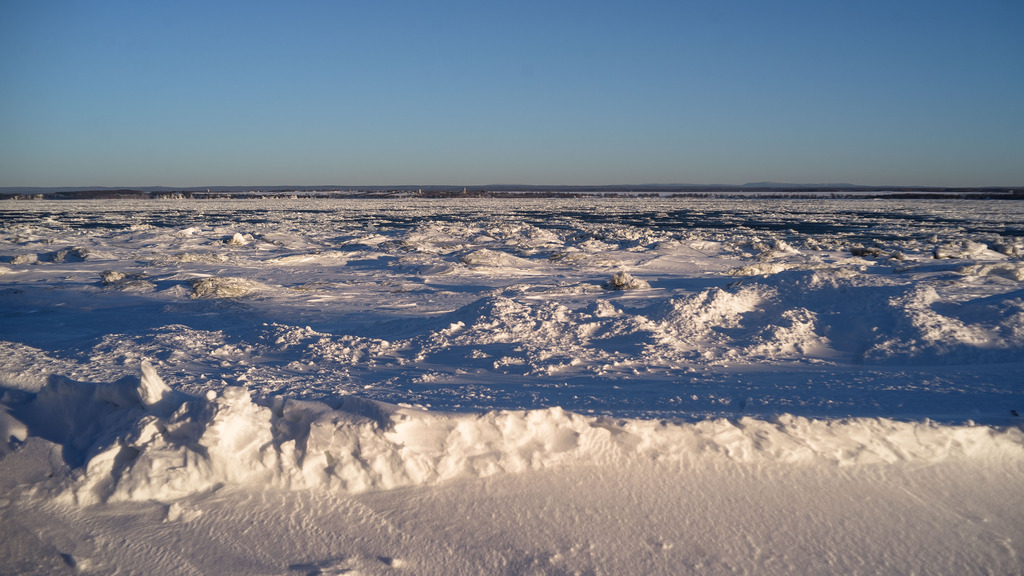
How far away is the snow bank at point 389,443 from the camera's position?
118 inches

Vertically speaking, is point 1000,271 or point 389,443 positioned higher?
point 1000,271

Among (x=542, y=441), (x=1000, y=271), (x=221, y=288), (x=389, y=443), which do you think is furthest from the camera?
(x=1000, y=271)

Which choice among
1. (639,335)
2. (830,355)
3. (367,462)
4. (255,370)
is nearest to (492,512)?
(367,462)

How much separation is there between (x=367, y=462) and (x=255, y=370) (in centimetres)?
250

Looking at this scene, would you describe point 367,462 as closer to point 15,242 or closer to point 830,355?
point 830,355

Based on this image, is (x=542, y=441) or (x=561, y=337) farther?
(x=561, y=337)

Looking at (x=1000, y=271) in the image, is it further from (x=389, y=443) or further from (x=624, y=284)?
(x=389, y=443)

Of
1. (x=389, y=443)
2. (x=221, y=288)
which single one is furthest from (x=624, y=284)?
(x=389, y=443)

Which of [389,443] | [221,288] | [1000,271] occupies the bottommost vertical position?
[221,288]

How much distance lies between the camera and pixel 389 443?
10.1 ft

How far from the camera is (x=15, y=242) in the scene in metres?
17.9

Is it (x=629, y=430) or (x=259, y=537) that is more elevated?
(x=629, y=430)

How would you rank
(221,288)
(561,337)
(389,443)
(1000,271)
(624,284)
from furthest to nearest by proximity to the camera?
(1000,271) < (624,284) < (221,288) < (561,337) < (389,443)

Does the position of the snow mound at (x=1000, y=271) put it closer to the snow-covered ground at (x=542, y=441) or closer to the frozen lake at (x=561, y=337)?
the frozen lake at (x=561, y=337)
